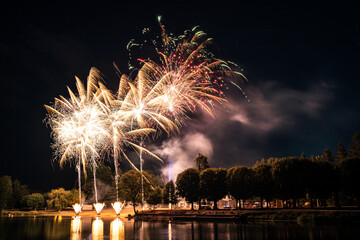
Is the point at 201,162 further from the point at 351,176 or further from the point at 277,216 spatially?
the point at 277,216

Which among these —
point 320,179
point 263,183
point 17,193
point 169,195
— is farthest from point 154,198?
point 17,193

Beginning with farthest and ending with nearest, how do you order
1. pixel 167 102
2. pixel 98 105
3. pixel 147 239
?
1. pixel 98 105
2. pixel 167 102
3. pixel 147 239

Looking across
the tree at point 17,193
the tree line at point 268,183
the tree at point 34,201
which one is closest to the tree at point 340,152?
the tree line at point 268,183

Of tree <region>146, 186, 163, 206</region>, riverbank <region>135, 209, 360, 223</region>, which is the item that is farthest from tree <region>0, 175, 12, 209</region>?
riverbank <region>135, 209, 360, 223</region>

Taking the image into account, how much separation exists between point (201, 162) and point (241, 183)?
3466cm

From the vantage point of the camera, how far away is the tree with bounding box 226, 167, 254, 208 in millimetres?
64250

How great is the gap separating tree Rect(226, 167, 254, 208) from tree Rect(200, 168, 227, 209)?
2882mm

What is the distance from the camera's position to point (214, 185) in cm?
6869

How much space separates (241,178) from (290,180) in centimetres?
1136

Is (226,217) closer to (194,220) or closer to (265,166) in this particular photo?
(194,220)

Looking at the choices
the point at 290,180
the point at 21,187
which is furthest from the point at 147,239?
the point at 21,187

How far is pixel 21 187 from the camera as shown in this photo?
134 metres

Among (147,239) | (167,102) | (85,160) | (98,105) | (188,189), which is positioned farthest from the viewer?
(188,189)

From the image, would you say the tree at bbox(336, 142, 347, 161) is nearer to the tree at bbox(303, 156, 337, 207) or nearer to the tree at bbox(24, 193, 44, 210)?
the tree at bbox(303, 156, 337, 207)
